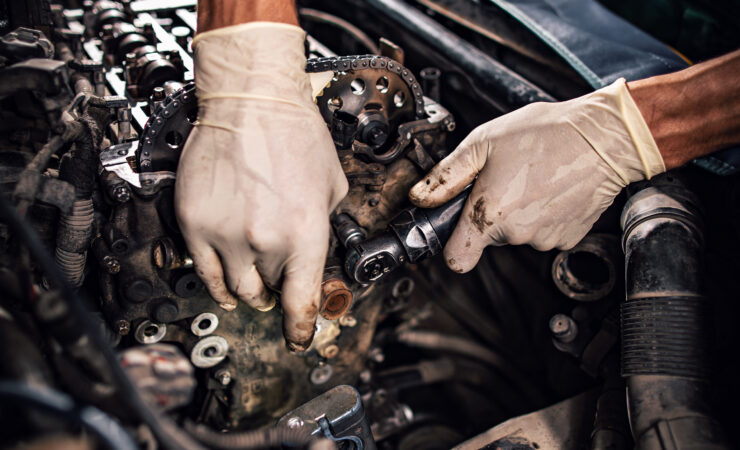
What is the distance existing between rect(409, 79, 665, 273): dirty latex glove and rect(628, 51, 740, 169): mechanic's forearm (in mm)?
54

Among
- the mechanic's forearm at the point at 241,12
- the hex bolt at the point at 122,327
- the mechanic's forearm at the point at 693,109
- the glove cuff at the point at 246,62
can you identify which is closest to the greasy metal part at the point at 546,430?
the mechanic's forearm at the point at 693,109

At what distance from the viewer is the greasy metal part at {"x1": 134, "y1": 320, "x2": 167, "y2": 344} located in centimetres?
142

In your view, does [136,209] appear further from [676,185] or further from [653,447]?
[676,185]

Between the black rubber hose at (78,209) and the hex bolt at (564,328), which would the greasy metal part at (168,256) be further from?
the hex bolt at (564,328)

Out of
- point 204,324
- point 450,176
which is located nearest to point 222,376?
point 204,324

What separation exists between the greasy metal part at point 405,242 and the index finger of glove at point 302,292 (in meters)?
0.14

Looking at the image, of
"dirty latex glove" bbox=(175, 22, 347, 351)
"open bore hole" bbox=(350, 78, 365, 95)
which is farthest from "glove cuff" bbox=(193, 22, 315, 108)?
"open bore hole" bbox=(350, 78, 365, 95)

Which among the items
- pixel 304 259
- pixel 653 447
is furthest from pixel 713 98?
pixel 304 259

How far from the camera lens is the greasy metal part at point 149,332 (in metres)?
1.42

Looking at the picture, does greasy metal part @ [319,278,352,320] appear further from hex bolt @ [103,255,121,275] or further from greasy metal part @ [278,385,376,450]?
hex bolt @ [103,255,121,275]

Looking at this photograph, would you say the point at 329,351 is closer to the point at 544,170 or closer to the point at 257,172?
the point at 257,172

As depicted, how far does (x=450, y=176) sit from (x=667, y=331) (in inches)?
27.5

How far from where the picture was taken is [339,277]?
1498 mm

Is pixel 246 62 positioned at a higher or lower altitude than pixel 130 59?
higher
